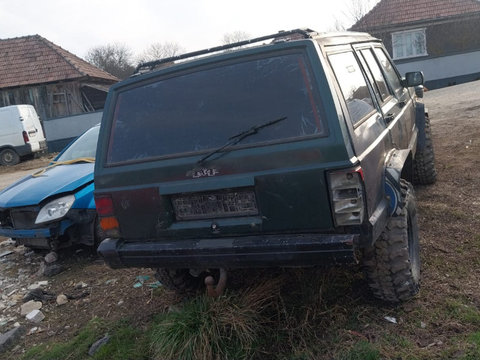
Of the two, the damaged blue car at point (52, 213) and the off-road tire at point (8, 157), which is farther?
the off-road tire at point (8, 157)

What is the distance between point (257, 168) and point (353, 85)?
100 cm

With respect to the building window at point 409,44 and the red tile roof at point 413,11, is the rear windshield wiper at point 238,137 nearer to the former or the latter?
the red tile roof at point 413,11

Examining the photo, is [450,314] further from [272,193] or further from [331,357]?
[272,193]

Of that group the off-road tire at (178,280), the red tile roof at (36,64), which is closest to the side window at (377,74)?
the off-road tire at (178,280)

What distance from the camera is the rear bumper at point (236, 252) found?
2562 mm

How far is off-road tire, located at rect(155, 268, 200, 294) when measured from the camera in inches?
146

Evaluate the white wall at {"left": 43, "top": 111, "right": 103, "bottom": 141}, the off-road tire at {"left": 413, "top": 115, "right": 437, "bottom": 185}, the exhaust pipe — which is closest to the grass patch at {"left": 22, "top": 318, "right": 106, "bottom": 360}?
the exhaust pipe

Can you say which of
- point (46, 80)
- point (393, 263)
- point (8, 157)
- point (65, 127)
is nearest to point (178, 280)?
point (393, 263)

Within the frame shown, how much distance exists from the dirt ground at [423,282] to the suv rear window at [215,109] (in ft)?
4.85

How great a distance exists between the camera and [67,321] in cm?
406

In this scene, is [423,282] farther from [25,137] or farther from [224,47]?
[25,137]

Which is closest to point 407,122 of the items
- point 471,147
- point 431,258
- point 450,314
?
point 431,258

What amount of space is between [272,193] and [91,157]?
13.3 feet

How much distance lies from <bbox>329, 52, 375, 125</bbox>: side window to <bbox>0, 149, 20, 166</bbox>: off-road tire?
16.2 m
